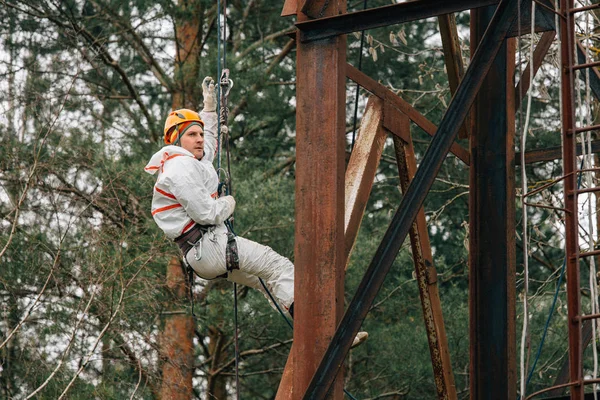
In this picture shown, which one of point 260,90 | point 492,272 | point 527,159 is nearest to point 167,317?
point 260,90

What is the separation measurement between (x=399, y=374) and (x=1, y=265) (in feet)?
20.3

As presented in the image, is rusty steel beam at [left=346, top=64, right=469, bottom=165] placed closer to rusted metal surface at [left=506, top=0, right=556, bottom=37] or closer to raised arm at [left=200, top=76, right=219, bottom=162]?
rusted metal surface at [left=506, top=0, right=556, bottom=37]

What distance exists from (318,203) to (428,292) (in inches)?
80.2

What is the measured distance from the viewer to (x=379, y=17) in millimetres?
6672

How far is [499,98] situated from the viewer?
6715 millimetres

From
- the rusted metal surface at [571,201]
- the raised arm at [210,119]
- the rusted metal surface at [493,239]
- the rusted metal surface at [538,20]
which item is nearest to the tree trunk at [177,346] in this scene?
the raised arm at [210,119]

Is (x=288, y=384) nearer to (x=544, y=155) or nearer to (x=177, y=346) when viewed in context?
(x=544, y=155)

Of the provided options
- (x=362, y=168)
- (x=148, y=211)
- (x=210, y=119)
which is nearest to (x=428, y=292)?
(x=362, y=168)

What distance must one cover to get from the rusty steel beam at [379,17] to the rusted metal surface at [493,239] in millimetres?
391

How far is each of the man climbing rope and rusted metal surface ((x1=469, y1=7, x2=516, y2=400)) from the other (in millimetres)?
1696

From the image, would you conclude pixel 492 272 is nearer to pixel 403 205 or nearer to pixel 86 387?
pixel 403 205

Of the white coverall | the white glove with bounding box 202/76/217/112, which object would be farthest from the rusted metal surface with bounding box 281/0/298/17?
the white glove with bounding box 202/76/217/112

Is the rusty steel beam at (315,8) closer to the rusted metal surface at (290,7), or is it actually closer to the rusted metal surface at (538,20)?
the rusted metal surface at (290,7)

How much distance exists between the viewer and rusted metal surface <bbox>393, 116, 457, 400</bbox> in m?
8.30
